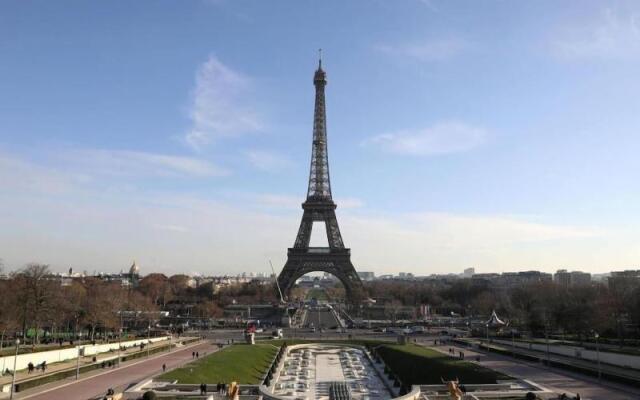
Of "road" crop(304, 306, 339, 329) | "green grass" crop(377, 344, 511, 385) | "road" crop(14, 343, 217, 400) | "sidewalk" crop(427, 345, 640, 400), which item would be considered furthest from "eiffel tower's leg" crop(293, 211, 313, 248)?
"sidewalk" crop(427, 345, 640, 400)

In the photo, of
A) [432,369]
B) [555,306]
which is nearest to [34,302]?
[432,369]

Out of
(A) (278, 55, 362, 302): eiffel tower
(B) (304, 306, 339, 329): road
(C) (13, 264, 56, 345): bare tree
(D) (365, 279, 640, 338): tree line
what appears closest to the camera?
(C) (13, 264, 56, 345): bare tree

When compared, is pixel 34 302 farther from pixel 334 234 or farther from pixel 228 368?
pixel 334 234

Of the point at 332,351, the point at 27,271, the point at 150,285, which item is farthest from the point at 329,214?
the point at 150,285

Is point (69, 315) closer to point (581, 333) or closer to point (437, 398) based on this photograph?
point (437, 398)

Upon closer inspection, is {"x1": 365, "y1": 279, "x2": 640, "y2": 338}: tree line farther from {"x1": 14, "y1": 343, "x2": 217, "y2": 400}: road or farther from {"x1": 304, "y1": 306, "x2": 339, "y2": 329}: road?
{"x1": 14, "y1": 343, "x2": 217, "y2": 400}: road

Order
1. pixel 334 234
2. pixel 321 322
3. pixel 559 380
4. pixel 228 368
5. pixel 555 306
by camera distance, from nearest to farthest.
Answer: pixel 559 380, pixel 228 368, pixel 555 306, pixel 321 322, pixel 334 234
